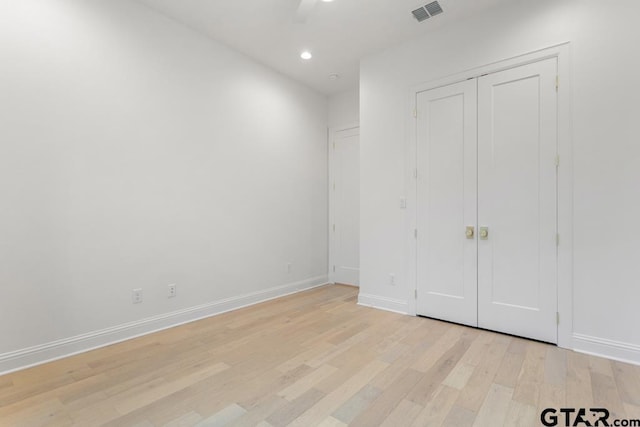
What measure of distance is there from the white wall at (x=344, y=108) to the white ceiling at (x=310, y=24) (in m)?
0.85

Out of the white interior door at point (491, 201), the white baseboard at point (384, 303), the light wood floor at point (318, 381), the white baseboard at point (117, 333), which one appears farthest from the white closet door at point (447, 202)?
the white baseboard at point (117, 333)

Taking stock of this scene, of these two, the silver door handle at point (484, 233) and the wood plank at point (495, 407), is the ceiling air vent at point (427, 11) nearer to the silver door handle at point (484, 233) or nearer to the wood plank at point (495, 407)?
the silver door handle at point (484, 233)

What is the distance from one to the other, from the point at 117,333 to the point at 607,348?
3987 mm

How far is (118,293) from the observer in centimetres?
275

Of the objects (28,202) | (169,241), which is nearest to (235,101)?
(169,241)

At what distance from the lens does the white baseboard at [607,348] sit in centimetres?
227

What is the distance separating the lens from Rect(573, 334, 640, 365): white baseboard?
2268 millimetres

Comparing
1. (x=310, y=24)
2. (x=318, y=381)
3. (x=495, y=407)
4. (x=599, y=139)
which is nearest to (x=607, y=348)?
(x=495, y=407)

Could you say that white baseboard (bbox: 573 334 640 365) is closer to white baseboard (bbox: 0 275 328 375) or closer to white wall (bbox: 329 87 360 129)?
white baseboard (bbox: 0 275 328 375)

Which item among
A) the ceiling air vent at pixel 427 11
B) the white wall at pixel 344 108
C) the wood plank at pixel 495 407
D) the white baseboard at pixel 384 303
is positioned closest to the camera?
the wood plank at pixel 495 407

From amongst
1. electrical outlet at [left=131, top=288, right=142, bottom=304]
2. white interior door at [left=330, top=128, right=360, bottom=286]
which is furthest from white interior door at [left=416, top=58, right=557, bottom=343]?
electrical outlet at [left=131, top=288, right=142, bottom=304]

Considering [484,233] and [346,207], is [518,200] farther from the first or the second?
[346,207]

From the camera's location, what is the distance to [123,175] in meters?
2.78

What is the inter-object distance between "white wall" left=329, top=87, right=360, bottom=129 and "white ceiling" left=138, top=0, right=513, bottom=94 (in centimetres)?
85
